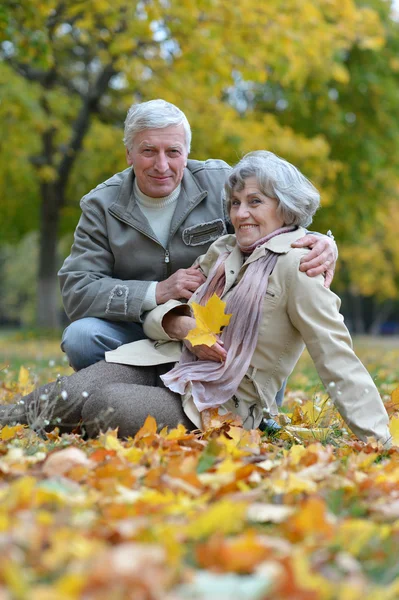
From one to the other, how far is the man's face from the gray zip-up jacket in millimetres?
145

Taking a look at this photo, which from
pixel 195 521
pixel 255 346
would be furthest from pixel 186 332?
pixel 195 521

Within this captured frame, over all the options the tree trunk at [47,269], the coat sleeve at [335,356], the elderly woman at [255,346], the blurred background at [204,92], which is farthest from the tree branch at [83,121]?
the coat sleeve at [335,356]

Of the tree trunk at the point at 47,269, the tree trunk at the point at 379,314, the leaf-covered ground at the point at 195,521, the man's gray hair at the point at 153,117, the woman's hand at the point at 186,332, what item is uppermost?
the man's gray hair at the point at 153,117

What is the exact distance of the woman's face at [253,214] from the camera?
3479mm

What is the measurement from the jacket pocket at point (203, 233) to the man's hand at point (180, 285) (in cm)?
21

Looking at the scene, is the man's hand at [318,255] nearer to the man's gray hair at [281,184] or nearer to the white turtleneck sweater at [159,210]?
the man's gray hair at [281,184]

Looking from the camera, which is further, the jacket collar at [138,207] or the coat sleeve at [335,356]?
the jacket collar at [138,207]

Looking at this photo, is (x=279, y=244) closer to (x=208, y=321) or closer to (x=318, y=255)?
(x=318, y=255)

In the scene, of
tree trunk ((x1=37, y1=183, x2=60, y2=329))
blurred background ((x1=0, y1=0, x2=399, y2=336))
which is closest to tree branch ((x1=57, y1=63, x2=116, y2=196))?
blurred background ((x1=0, y1=0, x2=399, y2=336))

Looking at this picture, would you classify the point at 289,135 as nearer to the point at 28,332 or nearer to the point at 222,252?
the point at 28,332

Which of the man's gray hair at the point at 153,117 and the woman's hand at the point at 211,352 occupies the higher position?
the man's gray hair at the point at 153,117

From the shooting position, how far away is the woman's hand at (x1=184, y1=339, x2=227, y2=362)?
343 cm

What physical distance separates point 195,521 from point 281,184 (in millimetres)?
1987

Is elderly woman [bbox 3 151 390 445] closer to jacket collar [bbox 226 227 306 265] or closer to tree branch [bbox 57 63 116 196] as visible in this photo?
jacket collar [bbox 226 227 306 265]
